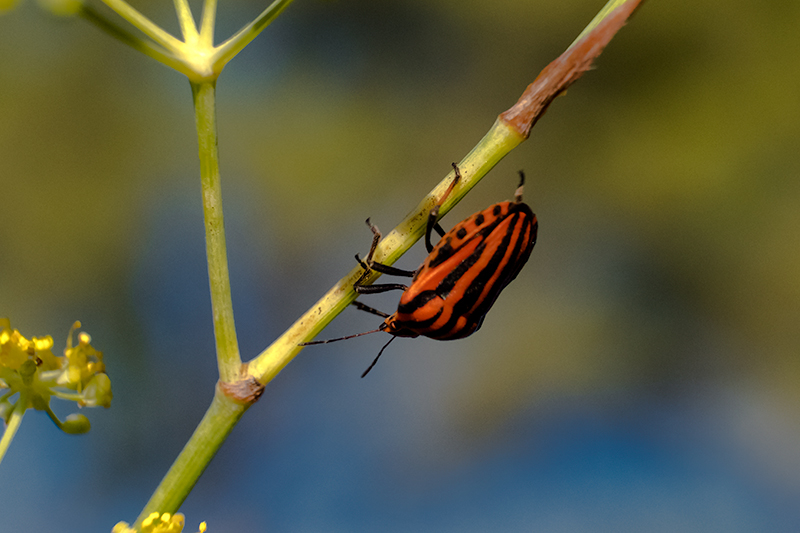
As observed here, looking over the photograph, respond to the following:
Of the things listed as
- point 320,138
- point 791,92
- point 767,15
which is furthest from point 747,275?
point 320,138

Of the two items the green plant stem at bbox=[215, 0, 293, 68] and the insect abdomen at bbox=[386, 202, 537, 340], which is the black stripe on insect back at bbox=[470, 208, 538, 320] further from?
the green plant stem at bbox=[215, 0, 293, 68]

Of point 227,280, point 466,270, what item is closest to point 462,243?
point 466,270

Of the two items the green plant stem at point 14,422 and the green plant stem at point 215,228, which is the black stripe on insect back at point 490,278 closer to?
the green plant stem at point 215,228

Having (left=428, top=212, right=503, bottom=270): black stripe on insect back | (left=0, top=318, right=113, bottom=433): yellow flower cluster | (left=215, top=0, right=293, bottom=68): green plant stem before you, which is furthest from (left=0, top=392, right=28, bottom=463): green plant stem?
(left=428, top=212, right=503, bottom=270): black stripe on insect back

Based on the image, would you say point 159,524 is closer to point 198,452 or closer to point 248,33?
point 198,452

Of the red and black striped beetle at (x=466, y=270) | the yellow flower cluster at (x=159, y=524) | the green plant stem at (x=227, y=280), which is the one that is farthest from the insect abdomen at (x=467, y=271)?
the yellow flower cluster at (x=159, y=524)
